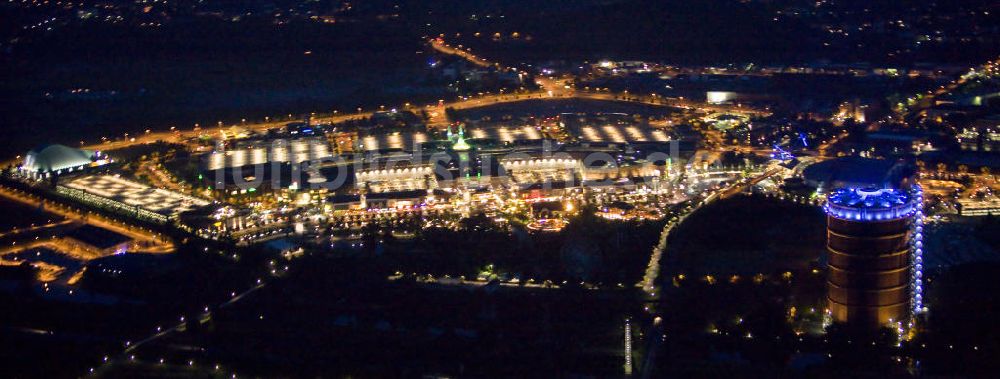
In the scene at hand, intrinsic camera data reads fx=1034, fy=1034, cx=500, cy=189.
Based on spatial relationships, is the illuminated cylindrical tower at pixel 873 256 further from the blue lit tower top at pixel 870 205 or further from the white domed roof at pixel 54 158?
the white domed roof at pixel 54 158

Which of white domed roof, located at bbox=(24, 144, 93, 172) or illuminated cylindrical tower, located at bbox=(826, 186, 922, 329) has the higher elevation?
white domed roof, located at bbox=(24, 144, 93, 172)

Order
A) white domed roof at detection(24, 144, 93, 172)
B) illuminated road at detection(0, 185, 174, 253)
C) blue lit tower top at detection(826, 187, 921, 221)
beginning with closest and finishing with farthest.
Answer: blue lit tower top at detection(826, 187, 921, 221)
illuminated road at detection(0, 185, 174, 253)
white domed roof at detection(24, 144, 93, 172)

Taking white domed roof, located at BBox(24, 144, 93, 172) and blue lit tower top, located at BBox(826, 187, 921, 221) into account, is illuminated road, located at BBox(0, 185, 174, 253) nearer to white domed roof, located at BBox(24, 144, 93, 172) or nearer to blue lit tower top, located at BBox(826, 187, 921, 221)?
white domed roof, located at BBox(24, 144, 93, 172)

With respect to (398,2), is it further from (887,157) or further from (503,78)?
(887,157)

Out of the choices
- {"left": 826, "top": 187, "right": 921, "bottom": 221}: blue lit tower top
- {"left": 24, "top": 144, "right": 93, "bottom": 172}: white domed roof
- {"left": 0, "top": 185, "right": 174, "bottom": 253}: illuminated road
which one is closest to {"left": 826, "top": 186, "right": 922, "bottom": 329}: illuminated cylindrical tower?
{"left": 826, "top": 187, "right": 921, "bottom": 221}: blue lit tower top

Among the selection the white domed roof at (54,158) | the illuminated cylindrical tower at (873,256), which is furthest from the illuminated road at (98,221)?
the illuminated cylindrical tower at (873,256)

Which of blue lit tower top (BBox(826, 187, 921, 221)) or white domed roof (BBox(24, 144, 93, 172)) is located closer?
blue lit tower top (BBox(826, 187, 921, 221))

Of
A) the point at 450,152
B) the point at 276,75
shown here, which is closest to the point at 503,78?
the point at 276,75

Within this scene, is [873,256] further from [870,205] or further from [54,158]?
[54,158]
